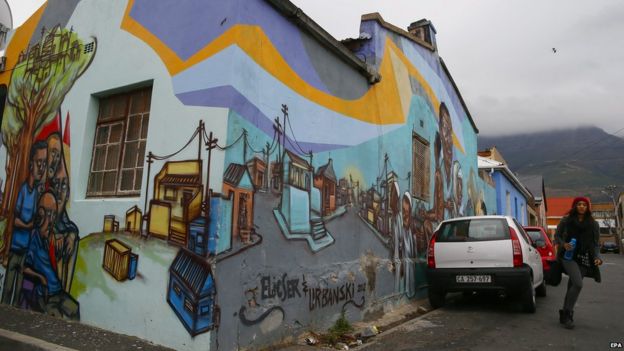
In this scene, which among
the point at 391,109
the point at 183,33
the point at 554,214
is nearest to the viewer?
the point at 183,33

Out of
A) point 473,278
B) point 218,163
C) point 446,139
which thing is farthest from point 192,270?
point 446,139

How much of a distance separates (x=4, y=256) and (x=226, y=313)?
4.39 metres

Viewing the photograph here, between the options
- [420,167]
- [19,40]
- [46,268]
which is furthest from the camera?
[420,167]

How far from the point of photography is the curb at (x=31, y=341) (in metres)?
4.26

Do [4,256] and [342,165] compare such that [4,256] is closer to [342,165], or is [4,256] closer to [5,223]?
[5,223]

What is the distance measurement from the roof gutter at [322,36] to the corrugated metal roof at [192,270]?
3.13 meters

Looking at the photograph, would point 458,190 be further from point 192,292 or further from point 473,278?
point 192,292

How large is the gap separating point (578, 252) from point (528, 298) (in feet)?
4.45

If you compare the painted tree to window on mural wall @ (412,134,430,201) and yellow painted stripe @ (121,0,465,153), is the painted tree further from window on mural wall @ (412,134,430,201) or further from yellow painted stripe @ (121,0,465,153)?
window on mural wall @ (412,134,430,201)

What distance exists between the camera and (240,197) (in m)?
4.47

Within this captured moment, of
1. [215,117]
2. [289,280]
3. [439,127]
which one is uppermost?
[439,127]

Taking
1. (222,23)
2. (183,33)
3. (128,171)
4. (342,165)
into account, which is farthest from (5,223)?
(342,165)

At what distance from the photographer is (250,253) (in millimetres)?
4516

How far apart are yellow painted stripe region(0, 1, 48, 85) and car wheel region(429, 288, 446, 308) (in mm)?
8129
